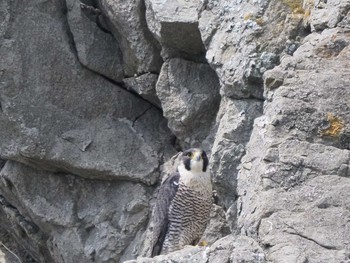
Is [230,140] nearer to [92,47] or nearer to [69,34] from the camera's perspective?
[92,47]

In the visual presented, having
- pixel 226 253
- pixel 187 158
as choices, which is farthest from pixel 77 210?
pixel 226 253

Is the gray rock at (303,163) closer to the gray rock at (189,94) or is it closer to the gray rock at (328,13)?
the gray rock at (328,13)

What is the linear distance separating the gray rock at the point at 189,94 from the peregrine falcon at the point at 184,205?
1.35ft

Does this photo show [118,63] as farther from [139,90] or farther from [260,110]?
[260,110]

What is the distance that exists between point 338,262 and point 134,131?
4614 millimetres

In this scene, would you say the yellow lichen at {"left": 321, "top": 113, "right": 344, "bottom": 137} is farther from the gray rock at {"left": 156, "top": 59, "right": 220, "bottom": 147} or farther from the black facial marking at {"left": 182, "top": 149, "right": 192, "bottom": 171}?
the gray rock at {"left": 156, "top": 59, "right": 220, "bottom": 147}

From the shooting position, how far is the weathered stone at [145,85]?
10.9 meters

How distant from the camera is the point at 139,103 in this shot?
37.0ft

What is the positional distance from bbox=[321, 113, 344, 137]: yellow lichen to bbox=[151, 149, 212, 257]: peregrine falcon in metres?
2.30

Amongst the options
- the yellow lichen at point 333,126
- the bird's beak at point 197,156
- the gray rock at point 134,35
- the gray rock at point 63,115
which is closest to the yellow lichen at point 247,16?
the bird's beak at point 197,156

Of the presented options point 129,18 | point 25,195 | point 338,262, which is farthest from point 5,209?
point 338,262

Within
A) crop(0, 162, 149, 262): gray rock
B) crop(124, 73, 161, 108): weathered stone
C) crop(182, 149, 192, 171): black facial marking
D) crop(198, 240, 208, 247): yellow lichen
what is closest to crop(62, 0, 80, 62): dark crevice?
crop(124, 73, 161, 108): weathered stone

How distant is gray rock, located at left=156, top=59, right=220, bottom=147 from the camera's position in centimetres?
1038

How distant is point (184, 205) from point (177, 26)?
1.46 meters
